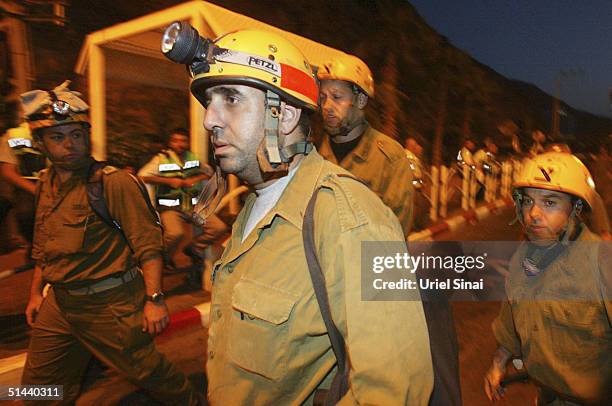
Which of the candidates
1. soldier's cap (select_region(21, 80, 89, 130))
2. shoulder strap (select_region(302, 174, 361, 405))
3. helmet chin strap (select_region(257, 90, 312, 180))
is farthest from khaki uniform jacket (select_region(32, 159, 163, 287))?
shoulder strap (select_region(302, 174, 361, 405))

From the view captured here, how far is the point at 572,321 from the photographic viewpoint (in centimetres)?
225

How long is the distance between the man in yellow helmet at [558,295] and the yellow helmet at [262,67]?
4.77ft

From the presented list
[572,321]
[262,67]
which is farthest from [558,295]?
[262,67]

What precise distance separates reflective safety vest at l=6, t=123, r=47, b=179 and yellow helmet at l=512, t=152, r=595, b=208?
5.39 m

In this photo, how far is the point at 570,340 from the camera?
7.42ft

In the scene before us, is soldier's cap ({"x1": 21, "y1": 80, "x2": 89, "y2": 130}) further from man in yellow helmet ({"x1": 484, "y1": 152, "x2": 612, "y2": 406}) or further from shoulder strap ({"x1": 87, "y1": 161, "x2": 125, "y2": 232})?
man in yellow helmet ({"x1": 484, "y1": 152, "x2": 612, "y2": 406})

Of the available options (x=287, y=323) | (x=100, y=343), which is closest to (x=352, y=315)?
(x=287, y=323)

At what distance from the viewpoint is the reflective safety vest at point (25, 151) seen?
19.0 feet

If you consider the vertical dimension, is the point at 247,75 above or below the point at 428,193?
above

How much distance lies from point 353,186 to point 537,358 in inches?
58.4

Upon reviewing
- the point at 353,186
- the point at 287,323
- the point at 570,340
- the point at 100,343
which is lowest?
the point at 100,343

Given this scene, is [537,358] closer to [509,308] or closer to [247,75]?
[509,308]

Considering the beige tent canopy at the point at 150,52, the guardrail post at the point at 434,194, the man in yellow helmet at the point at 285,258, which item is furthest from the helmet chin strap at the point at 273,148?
the guardrail post at the point at 434,194

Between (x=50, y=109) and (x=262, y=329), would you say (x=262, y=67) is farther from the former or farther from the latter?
(x=50, y=109)
